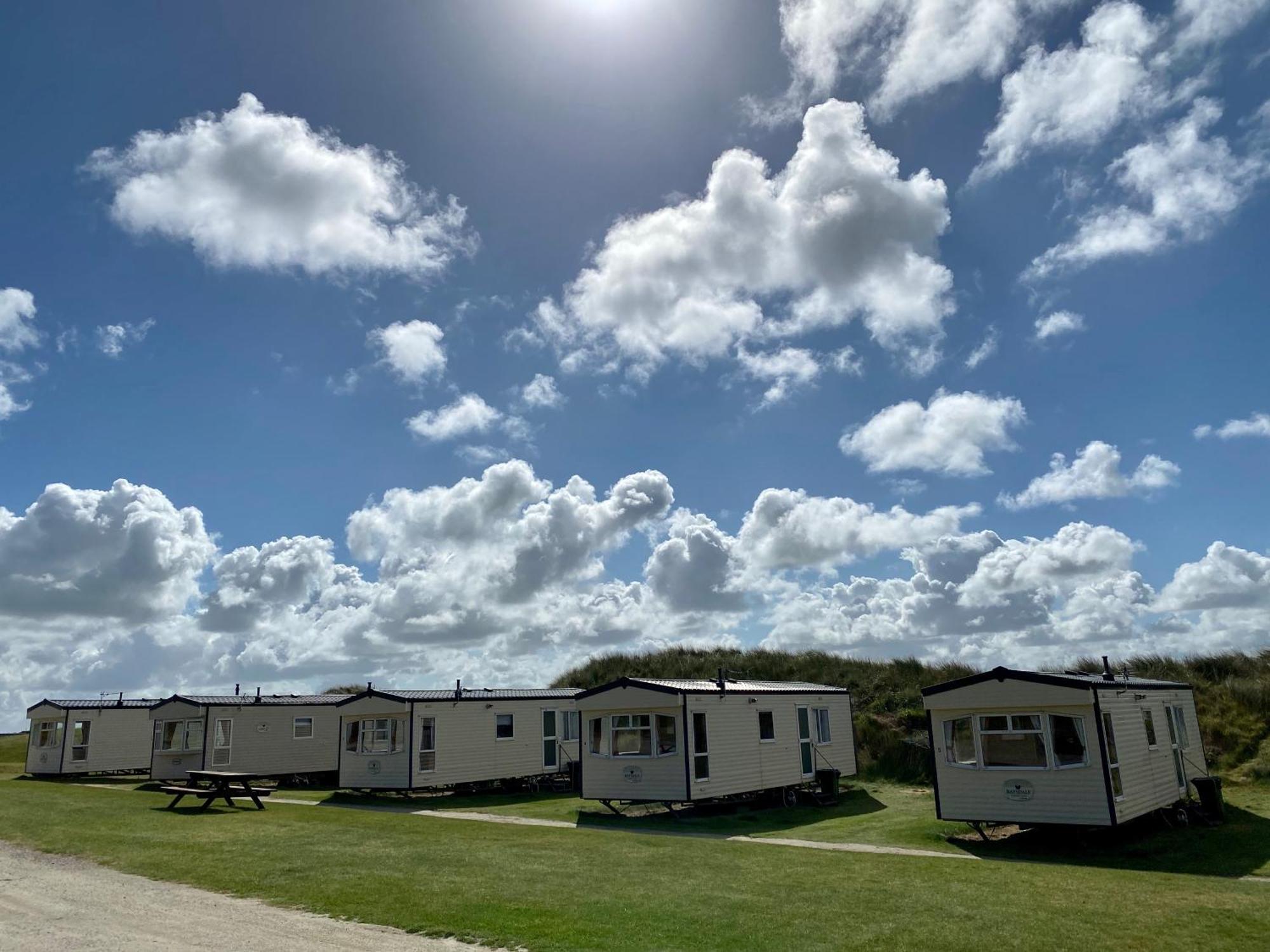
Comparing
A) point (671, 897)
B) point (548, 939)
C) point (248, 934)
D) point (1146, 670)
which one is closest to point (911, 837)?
point (671, 897)

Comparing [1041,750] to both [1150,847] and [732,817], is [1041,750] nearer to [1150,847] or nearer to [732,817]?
[1150,847]

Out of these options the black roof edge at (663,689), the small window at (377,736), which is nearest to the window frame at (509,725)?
the small window at (377,736)

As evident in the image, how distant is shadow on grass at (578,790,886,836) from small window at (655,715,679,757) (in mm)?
1404

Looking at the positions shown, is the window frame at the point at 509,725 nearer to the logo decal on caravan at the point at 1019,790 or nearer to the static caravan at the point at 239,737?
the static caravan at the point at 239,737

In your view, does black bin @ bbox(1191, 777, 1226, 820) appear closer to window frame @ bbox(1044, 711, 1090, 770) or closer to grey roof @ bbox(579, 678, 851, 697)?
window frame @ bbox(1044, 711, 1090, 770)

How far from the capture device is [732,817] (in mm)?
→ 19656

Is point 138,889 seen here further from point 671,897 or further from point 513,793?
point 513,793

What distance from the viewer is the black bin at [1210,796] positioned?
55.8 ft

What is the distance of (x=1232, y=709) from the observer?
82.5 feet

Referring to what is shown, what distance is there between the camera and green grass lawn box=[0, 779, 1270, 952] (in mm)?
8922

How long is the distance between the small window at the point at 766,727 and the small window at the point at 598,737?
382cm

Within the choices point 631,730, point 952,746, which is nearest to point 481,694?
point 631,730

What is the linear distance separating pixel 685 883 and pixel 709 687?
9618 mm

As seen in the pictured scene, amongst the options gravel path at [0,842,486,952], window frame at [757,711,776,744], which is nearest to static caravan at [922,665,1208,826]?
window frame at [757,711,776,744]
